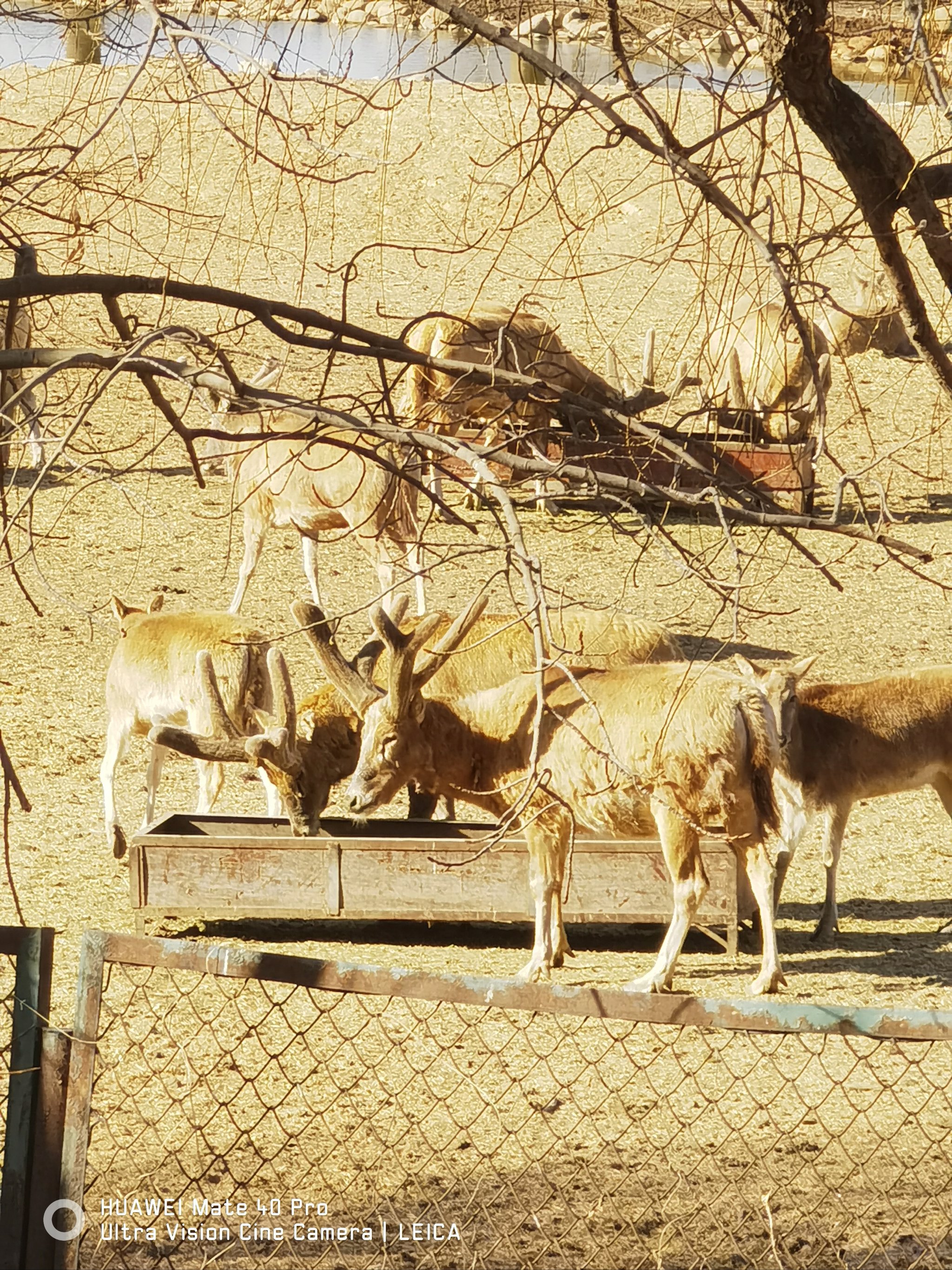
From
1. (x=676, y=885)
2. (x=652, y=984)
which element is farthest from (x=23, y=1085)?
(x=676, y=885)

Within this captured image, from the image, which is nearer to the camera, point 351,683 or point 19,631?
point 351,683

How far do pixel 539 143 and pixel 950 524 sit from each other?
12000mm

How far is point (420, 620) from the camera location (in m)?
7.61

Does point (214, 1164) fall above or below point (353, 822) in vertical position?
below

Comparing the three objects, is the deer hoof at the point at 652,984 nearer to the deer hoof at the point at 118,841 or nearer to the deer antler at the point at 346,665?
the deer antler at the point at 346,665

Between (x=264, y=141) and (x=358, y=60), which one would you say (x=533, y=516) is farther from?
(x=358, y=60)

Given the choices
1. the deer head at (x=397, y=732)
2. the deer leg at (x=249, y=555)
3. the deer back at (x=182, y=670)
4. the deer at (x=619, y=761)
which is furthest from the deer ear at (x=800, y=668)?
the deer leg at (x=249, y=555)

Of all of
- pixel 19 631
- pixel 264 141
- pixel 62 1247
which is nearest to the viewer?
pixel 62 1247

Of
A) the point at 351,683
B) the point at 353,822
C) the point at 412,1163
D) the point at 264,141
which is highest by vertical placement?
the point at 264,141

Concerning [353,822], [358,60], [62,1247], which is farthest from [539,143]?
[353,822]

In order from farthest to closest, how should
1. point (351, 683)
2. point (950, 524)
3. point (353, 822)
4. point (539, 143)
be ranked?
point (950, 524)
point (353, 822)
point (351, 683)
point (539, 143)

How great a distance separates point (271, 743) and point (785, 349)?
409 cm

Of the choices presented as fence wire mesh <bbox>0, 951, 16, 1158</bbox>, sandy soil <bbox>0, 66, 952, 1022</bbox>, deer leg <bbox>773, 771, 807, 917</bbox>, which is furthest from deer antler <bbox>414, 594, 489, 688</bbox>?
fence wire mesh <bbox>0, 951, 16, 1158</bbox>

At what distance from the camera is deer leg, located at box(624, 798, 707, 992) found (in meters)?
6.84
